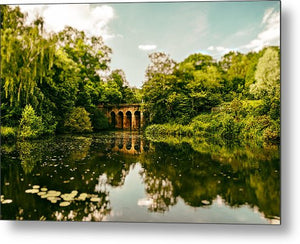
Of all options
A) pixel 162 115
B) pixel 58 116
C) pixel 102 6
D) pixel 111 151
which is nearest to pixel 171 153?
pixel 162 115

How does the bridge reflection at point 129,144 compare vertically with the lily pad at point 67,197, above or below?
above

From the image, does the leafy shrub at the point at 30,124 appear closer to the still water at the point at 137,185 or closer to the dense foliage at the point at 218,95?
the still water at the point at 137,185

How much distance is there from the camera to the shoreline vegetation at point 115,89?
2.94 m

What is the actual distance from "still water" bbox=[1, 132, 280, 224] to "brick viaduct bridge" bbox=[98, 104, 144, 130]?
0.84 ft

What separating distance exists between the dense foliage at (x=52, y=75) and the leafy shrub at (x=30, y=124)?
24mm

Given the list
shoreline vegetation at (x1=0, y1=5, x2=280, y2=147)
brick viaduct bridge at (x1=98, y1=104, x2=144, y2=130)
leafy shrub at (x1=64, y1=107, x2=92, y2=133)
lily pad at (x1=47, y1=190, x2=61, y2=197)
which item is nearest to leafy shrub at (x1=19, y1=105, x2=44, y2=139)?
shoreline vegetation at (x1=0, y1=5, x2=280, y2=147)

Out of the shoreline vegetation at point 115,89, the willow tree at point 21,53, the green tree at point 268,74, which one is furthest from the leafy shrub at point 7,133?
the green tree at point 268,74

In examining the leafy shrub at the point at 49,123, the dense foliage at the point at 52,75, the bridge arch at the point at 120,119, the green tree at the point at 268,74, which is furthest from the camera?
the bridge arch at the point at 120,119

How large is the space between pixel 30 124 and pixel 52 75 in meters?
0.90

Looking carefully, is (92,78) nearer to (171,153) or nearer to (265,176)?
(171,153)

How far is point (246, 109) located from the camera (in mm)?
3105

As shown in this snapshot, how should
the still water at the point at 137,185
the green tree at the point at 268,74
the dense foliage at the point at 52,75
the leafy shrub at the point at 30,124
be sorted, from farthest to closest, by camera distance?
the leafy shrub at the point at 30,124
the dense foliage at the point at 52,75
the green tree at the point at 268,74
the still water at the point at 137,185

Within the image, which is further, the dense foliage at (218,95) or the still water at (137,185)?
the dense foliage at (218,95)

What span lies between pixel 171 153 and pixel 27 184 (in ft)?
7.40
